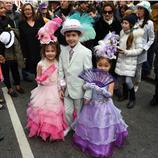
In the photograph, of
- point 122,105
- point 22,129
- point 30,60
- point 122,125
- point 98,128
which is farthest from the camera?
point 30,60

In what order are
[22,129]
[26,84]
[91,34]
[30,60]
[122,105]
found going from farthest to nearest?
[26,84] < [30,60] < [122,105] < [91,34] < [22,129]

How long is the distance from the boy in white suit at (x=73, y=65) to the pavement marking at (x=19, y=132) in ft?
2.32

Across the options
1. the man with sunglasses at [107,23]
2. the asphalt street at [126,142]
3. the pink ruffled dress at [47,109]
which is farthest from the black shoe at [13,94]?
the man with sunglasses at [107,23]

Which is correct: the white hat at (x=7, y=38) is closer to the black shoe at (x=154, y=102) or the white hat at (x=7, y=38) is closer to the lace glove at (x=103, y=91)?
the lace glove at (x=103, y=91)

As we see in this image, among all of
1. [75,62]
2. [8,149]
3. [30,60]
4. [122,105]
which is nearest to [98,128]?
[75,62]

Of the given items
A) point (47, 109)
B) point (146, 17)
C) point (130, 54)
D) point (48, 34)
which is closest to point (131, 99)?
point (130, 54)

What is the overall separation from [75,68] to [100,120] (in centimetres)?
78

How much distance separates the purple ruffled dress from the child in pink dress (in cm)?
32

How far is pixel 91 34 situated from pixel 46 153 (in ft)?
7.36

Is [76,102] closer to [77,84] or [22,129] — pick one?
[77,84]

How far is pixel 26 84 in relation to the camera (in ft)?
23.6

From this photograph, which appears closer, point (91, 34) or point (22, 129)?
point (22, 129)

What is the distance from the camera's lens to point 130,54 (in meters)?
5.56

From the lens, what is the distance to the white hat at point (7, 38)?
605 cm
